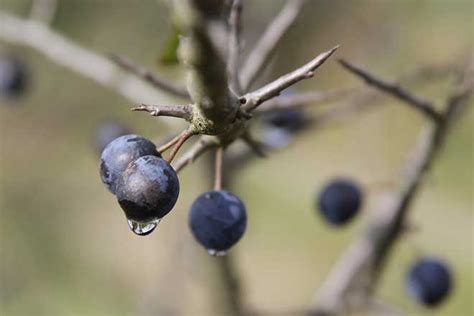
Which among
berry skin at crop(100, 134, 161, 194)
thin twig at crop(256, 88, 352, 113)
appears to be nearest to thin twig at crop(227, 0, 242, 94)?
thin twig at crop(256, 88, 352, 113)

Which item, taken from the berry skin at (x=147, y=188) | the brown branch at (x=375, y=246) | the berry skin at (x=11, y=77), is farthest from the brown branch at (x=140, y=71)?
the berry skin at (x=11, y=77)

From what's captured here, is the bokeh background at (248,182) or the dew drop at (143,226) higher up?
the bokeh background at (248,182)

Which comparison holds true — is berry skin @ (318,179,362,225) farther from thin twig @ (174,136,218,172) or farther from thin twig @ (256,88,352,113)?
thin twig @ (174,136,218,172)

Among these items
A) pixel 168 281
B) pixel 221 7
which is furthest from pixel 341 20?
pixel 221 7

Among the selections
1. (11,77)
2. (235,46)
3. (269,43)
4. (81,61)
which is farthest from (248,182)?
(235,46)

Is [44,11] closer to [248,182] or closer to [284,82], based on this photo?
[284,82]

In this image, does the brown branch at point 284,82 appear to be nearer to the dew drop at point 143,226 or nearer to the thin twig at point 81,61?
the dew drop at point 143,226

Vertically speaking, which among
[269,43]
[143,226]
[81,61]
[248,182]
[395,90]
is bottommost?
[143,226]
